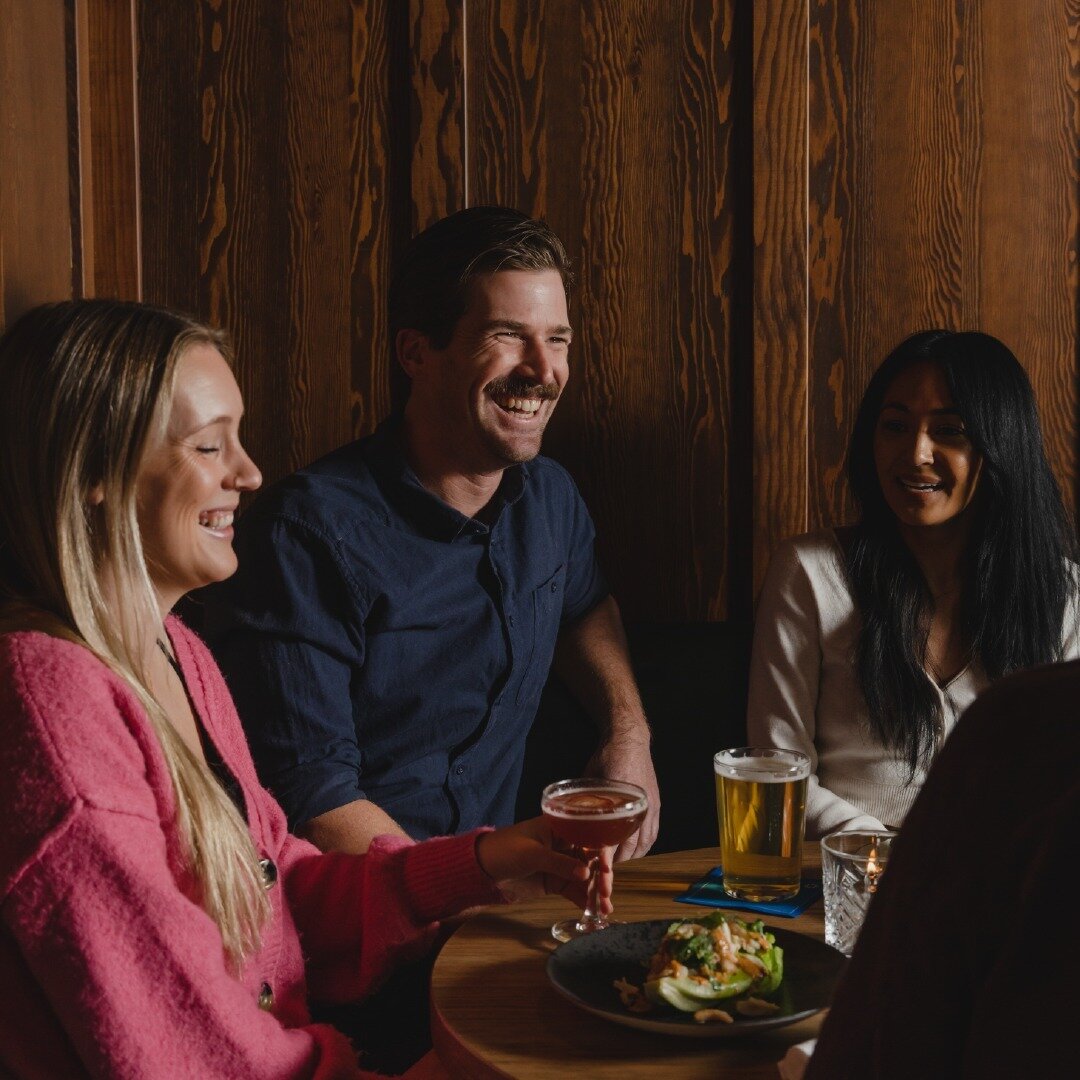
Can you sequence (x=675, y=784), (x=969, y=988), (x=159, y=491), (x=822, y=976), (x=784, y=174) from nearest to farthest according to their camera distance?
(x=969, y=988) < (x=822, y=976) < (x=159, y=491) < (x=675, y=784) < (x=784, y=174)

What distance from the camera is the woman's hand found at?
1385 millimetres

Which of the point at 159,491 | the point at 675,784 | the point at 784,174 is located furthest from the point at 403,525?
the point at 784,174

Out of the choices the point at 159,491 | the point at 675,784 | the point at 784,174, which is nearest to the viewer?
the point at 159,491

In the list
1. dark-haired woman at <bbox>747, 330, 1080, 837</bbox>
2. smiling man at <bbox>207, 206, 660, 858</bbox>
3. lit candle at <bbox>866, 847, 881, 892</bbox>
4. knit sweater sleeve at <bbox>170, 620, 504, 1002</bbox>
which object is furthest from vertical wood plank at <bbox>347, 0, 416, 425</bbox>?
lit candle at <bbox>866, 847, 881, 892</bbox>

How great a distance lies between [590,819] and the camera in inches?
52.6

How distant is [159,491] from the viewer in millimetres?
1319

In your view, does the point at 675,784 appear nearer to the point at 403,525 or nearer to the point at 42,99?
the point at 403,525

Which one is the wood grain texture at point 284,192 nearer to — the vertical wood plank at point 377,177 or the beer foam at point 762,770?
the vertical wood plank at point 377,177

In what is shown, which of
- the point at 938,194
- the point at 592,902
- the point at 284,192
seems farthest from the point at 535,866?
the point at 938,194

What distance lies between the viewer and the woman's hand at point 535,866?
1.38 meters

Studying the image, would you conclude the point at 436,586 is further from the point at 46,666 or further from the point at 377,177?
the point at 46,666

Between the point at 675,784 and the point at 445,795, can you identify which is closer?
the point at 445,795

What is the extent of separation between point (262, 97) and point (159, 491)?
156 centimetres

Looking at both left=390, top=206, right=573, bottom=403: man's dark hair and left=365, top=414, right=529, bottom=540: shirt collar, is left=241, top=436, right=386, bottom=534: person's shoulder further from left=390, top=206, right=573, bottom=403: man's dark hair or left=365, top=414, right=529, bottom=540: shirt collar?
left=390, top=206, right=573, bottom=403: man's dark hair
